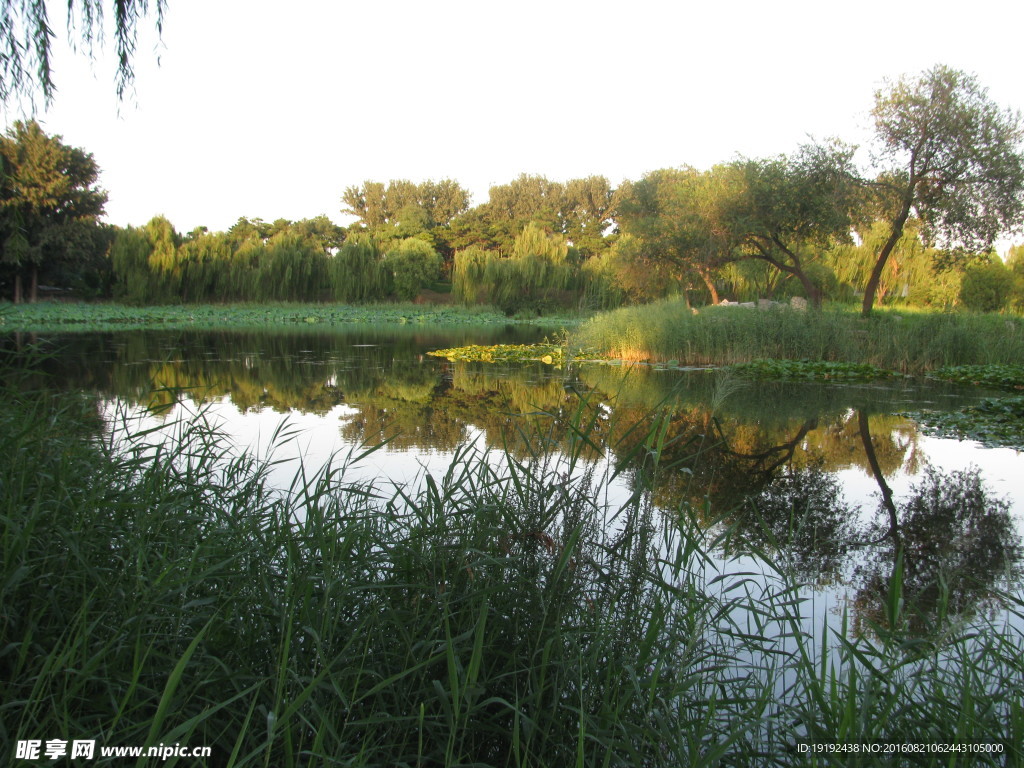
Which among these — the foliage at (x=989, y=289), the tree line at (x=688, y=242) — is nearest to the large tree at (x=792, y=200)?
the tree line at (x=688, y=242)

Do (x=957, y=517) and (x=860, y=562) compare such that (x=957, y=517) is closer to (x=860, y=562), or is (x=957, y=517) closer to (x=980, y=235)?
(x=860, y=562)

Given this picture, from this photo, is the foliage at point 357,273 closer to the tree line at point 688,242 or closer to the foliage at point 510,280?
the tree line at point 688,242

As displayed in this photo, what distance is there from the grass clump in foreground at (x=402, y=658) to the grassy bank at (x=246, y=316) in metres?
21.1

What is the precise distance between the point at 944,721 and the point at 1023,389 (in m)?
10.0

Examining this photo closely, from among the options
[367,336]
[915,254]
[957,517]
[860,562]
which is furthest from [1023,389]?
[915,254]

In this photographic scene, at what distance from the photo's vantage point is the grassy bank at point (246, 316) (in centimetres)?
2311

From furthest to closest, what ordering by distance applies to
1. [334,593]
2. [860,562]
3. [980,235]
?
1. [980,235]
2. [860,562]
3. [334,593]

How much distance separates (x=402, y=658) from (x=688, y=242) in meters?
19.2

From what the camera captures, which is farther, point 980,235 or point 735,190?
point 735,190

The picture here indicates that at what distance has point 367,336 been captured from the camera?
2019 cm

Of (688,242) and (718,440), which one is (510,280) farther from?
(718,440)

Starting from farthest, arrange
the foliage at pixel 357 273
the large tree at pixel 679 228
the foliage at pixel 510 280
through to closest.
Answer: the foliage at pixel 510 280 < the foliage at pixel 357 273 < the large tree at pixel 679 228

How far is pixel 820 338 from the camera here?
498 inches

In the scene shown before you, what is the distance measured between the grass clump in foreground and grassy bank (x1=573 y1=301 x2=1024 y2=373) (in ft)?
35.9
